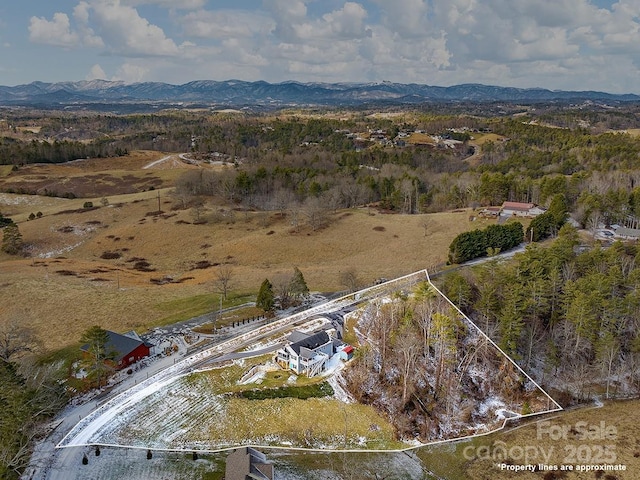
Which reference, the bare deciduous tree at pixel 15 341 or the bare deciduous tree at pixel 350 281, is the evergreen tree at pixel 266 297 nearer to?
the bare deciduous tree at pixel 350 281

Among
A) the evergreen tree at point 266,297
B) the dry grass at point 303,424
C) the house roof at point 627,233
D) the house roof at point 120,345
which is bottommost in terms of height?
the dry grass at point 303,424

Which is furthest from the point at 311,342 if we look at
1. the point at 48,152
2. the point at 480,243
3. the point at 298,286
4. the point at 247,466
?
the point at 48,152

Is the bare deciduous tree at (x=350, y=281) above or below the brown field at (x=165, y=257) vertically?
above

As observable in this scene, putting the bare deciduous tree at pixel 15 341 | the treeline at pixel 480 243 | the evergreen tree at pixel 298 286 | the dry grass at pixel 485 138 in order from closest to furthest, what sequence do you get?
the bare deciduous tree at pixel 15 341, the evergreen tree at pixel 298 286, the treeline at pixel 480 243, the dry grass at pixel 485 138

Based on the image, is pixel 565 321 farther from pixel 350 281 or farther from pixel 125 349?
pixel 125 349

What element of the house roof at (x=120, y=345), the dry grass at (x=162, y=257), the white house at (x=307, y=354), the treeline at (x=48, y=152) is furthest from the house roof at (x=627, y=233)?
the treeline at (x=48, y=152)

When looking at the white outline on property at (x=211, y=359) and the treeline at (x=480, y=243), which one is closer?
the white outline on property at (x=211, y=359)
